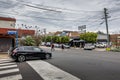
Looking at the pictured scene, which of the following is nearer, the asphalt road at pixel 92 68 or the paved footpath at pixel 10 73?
the paved footpath at pixel 10 73

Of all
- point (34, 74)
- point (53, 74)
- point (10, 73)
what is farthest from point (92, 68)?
point (10, 73)

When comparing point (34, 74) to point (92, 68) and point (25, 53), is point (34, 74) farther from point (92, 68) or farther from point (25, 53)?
point (25, 53)

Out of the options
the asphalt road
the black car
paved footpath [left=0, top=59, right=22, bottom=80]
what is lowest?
the asphalt road

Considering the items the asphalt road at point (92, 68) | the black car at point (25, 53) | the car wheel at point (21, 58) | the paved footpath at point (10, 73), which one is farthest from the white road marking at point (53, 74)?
the black car at point (25, 53)

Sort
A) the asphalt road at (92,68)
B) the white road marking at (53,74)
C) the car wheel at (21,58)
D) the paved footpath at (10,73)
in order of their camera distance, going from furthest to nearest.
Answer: the car wheel at (21,58), the asphalt road at (92,68), the paved footpath at (10,73), the white road marking at (53,74)

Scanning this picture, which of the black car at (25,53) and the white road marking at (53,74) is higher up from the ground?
the black car at (25,53)

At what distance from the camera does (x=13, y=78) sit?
9.67 metres

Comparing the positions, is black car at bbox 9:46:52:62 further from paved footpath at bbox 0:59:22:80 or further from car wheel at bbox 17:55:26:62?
paved footpath at bbox 0:59:22:80

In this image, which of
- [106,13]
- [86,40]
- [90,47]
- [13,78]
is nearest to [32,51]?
[13,78]

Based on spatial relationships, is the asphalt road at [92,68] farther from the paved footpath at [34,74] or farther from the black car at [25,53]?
the black car at [25,53]

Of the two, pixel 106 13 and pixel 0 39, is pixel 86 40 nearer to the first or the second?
pixel 106 13

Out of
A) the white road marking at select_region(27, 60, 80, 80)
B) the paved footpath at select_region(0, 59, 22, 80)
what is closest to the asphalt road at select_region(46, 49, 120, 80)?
the white road marking at select_region(27, 60, 80, 80)

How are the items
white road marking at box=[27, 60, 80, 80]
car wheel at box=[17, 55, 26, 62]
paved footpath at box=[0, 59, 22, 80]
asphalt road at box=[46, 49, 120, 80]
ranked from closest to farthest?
1. white road marking at box=[27, 60, 80, 80]
2. paved footpath at box=[0, 59, 22, 80]
3. asphalt road at box=[46, 49, 120, 80]
4. car wheel at box=[17, 55, 26, 62]

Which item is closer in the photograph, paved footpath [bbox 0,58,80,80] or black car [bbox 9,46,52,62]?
paved footpath [bbox 0,58,80,80]
